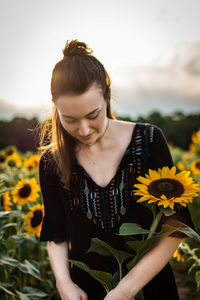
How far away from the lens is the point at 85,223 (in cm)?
135

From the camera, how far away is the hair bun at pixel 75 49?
131 centimetres

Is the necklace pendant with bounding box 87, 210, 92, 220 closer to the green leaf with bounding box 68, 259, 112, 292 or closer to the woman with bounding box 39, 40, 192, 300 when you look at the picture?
the woman with bounding box 39, 40, 192, 300

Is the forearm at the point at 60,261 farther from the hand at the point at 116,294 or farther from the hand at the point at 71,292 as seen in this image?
the hand at the point at 116,294

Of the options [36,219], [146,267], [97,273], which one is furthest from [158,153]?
[36,219]

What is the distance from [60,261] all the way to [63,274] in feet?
0.19

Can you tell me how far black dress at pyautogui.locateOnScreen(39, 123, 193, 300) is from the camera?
1.28m

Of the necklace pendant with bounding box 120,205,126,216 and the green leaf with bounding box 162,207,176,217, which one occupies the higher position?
the green leaf with bounding box 162,207,176,217

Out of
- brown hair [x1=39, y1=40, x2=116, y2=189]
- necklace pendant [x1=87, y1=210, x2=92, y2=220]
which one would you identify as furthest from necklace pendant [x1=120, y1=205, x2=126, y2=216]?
brown hair [x1=39, y1=40, x2=116, y2=189]

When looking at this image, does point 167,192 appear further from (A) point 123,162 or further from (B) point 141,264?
(A) point 123,162

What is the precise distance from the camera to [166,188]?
938 millimetres

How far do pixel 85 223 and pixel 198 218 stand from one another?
0.55 meters

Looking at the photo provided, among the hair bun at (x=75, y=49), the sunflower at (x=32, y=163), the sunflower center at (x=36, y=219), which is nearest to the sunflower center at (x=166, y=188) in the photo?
the hair bun at (x=75, y=49)

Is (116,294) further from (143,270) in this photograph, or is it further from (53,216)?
(53,216)

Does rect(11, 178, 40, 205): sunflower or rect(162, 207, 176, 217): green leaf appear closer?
rect(162, 207, 176, 217): green leaf
